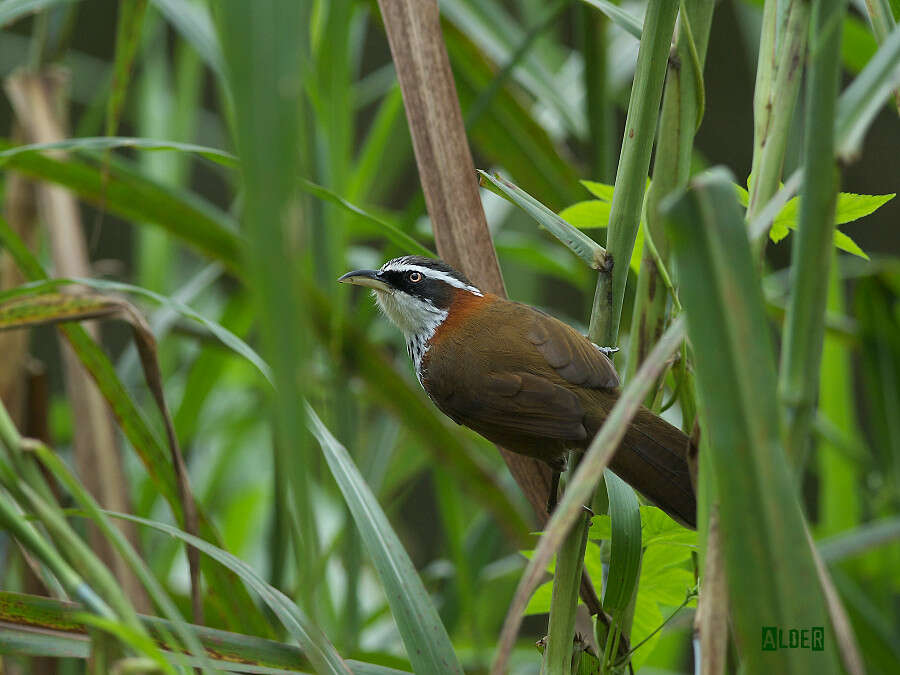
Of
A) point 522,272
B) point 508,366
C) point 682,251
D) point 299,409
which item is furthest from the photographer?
point 522,272

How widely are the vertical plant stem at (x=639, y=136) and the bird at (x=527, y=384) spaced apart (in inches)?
13.2

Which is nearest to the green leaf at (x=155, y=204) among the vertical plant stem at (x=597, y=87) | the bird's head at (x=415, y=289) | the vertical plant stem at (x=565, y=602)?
the bird's head at (x=415, y=289)

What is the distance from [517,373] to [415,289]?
429 millimetres

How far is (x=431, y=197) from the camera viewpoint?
4.48ft

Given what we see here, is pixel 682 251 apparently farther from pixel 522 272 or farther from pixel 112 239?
pixel 112 239

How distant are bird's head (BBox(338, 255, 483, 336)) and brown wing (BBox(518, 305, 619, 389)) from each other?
12.0 inches

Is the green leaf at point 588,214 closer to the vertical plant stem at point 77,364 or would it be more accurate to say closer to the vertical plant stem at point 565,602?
the vertical plant stem at point 565,602

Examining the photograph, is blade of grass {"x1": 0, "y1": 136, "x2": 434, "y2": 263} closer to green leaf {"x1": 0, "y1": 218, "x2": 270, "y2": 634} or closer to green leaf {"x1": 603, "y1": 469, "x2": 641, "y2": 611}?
green leaf {"x1": 0, "y1": 218, "x2": 270, "y2": 634}

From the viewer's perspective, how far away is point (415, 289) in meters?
2.01

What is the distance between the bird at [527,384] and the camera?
1.36 meters

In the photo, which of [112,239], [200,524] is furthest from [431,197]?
[112,239]

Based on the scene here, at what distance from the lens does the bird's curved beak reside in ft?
6.29

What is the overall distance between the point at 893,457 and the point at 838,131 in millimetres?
1708

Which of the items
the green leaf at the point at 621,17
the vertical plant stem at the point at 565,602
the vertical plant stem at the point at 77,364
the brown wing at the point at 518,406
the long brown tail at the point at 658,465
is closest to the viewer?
the vertical plant stem at the point at 565,602
